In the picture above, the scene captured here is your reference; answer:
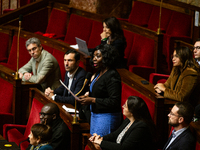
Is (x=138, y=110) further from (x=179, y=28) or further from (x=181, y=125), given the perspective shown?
(x=179, y=28)

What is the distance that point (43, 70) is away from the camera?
1.49 m

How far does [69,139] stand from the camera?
42.5 inches

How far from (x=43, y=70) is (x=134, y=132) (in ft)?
2.38

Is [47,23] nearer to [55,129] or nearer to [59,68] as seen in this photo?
[59,68]

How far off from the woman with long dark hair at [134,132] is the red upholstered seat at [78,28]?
1.15 metres

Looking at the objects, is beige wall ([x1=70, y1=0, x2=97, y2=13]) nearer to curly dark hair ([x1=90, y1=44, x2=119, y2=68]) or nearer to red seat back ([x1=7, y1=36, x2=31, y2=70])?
red seat back ([x1=7, y1=36, x2=31, y2=70])

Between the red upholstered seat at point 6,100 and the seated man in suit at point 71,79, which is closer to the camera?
the seated man in suit at point 71,79

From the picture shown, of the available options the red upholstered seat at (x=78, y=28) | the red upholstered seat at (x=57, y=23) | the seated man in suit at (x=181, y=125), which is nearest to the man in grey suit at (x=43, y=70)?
the red upholstered seat at (x=78, y=28)

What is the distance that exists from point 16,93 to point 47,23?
1.10 metres

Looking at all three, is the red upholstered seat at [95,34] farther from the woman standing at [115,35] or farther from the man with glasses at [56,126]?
the man with glasses at [56,126]

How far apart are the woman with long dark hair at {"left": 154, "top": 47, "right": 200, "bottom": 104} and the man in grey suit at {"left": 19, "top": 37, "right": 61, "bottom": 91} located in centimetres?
53

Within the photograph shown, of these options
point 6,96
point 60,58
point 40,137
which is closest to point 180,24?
point 60,58

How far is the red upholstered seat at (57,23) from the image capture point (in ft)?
7.32

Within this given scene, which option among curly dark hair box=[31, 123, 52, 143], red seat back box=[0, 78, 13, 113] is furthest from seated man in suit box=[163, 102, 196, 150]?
red seat back box=[0, 78, 13, 113]
